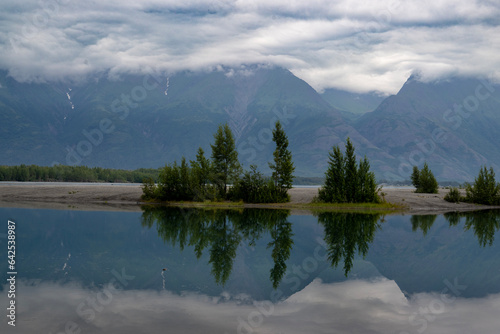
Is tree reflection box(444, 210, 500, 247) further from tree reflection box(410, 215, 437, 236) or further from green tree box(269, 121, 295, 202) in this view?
green tree box(269, 121, 295, 202)

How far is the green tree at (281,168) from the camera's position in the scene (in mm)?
60625

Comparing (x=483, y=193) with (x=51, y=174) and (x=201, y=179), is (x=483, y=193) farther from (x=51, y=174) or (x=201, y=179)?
(x=51, y=174)

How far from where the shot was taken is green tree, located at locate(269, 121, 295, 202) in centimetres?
6062

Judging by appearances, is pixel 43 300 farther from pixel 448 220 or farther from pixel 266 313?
pixel 448 220

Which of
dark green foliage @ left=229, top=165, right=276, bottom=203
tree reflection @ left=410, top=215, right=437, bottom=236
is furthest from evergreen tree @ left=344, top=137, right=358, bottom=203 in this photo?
tree reflection @ left=410, top=215, right=437, bottom=236

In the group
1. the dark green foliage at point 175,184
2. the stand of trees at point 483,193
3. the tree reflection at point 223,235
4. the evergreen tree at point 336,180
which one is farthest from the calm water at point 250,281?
the stand of trees at point 483,193

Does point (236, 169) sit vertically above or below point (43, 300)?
above

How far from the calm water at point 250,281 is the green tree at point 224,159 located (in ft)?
91.3

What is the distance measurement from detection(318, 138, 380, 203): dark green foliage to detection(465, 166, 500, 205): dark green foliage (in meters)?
14.9

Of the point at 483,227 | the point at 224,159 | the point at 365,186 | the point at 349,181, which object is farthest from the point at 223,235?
the point at 224,159

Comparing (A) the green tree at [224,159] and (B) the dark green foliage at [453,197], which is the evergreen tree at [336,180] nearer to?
(A) the green tree at [224,159]

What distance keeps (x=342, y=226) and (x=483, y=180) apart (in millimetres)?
35990

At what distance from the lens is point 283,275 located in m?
19.4

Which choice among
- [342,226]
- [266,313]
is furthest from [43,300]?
[342,226]
